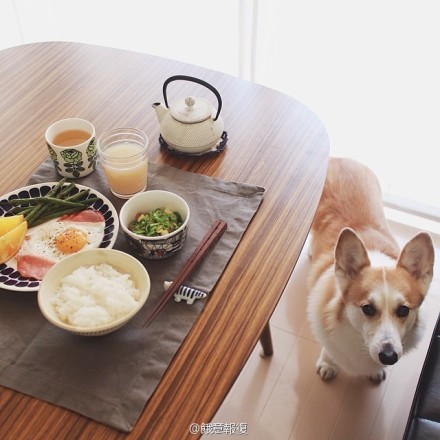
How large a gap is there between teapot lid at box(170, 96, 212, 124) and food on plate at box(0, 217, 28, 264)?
0.50 m

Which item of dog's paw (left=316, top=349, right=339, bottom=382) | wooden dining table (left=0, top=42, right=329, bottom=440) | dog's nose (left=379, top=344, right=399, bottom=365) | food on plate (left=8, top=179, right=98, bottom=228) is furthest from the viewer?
dog's paw (left=316, top=349, right=339, bottom=382)

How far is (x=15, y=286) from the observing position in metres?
1.09

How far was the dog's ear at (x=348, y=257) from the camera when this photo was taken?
1.38m

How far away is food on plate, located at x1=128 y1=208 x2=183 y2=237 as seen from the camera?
45.3 inches

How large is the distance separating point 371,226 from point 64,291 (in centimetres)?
113

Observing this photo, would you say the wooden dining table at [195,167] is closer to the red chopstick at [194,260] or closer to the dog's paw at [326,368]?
the red chopstick at [194,260]

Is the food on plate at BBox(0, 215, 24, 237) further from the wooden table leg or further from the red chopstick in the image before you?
the wooden table leg

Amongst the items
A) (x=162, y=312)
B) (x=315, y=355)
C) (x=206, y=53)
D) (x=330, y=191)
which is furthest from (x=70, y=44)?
(x=315, y=355)

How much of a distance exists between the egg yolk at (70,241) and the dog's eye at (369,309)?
80 centimetres

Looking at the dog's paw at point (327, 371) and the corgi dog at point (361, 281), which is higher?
the corgi dog at point (361, 281)

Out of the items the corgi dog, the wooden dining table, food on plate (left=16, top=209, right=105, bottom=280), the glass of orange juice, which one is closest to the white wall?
the corgi dog

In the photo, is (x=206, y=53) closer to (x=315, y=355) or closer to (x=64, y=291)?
(x=315, y=355)

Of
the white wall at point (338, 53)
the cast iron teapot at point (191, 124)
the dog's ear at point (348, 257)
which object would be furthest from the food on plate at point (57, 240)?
the white wall at point (338, 53)

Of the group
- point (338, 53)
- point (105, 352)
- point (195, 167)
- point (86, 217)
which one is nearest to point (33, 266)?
point (86, 217)
